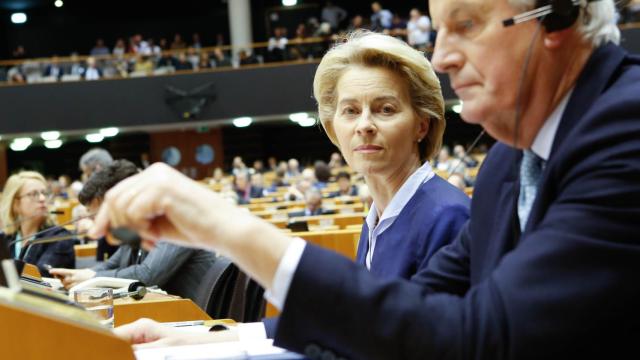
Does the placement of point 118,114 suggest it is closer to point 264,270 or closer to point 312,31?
point 312,31

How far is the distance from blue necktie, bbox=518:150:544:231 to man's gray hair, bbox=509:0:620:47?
166 millimetres

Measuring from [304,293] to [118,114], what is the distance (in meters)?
17.5

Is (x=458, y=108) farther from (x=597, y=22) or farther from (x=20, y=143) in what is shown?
(x=20, y=143)

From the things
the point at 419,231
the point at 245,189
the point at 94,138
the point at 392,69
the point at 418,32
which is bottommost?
the point at 245,189

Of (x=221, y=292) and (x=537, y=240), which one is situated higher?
(x=537, y=240)

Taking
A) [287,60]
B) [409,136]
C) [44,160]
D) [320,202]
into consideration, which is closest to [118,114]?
[287,60]

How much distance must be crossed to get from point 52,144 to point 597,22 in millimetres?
Result: 22891

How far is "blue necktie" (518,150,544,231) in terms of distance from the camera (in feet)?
3.46

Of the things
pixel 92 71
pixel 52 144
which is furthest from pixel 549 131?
pixel 52 144

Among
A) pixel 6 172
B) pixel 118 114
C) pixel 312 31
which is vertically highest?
pixel 312 31

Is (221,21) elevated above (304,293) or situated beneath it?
elevated above

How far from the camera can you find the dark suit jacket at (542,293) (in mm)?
833

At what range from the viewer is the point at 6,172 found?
74.7ft

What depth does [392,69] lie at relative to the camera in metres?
2.01
